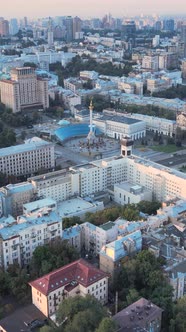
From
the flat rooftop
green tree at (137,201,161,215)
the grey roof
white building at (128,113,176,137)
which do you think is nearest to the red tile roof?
the flat rooftop

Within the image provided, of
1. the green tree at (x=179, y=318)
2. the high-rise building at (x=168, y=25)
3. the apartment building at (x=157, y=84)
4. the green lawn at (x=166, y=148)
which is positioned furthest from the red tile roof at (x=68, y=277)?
the high-rise building at (x=168, y=25)

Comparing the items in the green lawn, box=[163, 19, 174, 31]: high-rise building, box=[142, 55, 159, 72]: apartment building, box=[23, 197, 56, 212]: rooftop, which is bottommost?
the green lawn

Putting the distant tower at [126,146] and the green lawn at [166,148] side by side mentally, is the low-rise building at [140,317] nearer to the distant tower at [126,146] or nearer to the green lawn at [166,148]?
the distant tower at [126,146]

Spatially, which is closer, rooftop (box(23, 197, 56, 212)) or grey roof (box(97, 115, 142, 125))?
rooftop (box(23, 197, 56, 212))

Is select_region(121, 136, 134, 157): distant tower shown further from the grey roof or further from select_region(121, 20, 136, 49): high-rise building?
select_region(121, 20, 136, 49): high-rise building

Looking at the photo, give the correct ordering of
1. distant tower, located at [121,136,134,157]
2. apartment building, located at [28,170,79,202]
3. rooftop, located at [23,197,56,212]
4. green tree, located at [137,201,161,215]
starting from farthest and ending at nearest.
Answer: distant tower, located at [121,136,134,157]
apartment building, located at [28,170,79,202]
green tree, located at [137,201,161,215]
rooftop, located at [23,197,56,212]

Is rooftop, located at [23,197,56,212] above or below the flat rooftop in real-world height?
above

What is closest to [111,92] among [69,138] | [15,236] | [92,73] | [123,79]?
[123,79]

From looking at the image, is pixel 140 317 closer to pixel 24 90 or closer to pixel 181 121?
pixel 181 121
